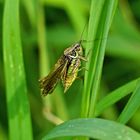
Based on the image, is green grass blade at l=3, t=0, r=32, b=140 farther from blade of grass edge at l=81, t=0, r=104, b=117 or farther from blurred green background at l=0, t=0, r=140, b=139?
blurred green background at l=0, t=0, r=140, b=139

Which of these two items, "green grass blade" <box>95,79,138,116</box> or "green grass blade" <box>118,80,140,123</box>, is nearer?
"green grass blade" <box>118,80,140,123</box>

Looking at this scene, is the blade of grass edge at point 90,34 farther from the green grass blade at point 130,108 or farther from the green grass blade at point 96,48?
the green grass blade at point 130,108

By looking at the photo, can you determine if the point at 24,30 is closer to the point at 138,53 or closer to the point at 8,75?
the point at 138,53

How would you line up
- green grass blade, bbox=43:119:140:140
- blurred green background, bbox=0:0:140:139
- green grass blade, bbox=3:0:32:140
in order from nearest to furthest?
green grass blade, bbox=43:119:140:140 → green grass blade, bbox=3:0:32:140 → blurred green background, bbox=0:0:140:139

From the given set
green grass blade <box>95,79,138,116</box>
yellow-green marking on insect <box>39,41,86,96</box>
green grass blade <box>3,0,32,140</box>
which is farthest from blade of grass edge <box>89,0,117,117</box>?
yellow-green marking on insect <box>39,41,86,96</box>

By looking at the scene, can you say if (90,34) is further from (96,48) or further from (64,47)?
(64,47)

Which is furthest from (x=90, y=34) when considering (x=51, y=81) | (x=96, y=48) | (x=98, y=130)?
(x=51, y=81)
